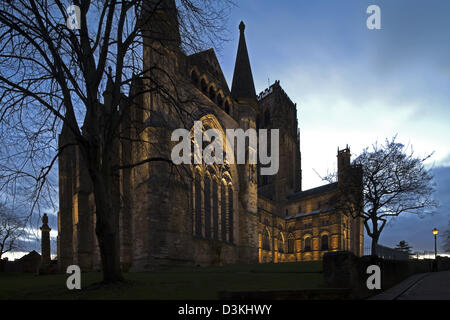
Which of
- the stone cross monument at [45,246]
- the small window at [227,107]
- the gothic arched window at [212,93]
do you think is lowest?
the stone cross monument at [45,246]

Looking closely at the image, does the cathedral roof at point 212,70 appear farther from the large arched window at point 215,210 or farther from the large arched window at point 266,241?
the large arched window at point 266,241

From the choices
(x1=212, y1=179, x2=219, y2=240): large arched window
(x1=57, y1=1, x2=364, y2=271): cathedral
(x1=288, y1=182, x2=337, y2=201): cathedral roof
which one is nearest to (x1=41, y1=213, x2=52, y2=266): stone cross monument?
(x1=57, y1=1, x2=364, y2=271): cathedral

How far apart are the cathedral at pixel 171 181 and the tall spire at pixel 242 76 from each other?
110 mm

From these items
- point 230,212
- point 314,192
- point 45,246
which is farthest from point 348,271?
point 314,192

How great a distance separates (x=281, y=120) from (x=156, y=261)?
158 ft

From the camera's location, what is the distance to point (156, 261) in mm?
19141

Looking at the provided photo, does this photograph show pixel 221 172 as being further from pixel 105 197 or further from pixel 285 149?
pixel 285 149

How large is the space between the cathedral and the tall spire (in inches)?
4.3

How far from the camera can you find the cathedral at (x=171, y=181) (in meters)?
15.6

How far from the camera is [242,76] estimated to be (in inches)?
1348

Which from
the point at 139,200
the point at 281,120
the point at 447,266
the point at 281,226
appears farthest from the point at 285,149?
the point at 139,200

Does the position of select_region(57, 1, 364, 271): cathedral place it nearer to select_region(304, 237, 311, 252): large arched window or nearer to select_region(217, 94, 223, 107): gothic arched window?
select_region(217, 94, 223, 107): gothic arched window

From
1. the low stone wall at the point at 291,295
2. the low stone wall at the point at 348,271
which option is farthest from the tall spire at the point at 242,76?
the low stone wall at the point at 291,295

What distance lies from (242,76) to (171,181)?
17699 millimetres
